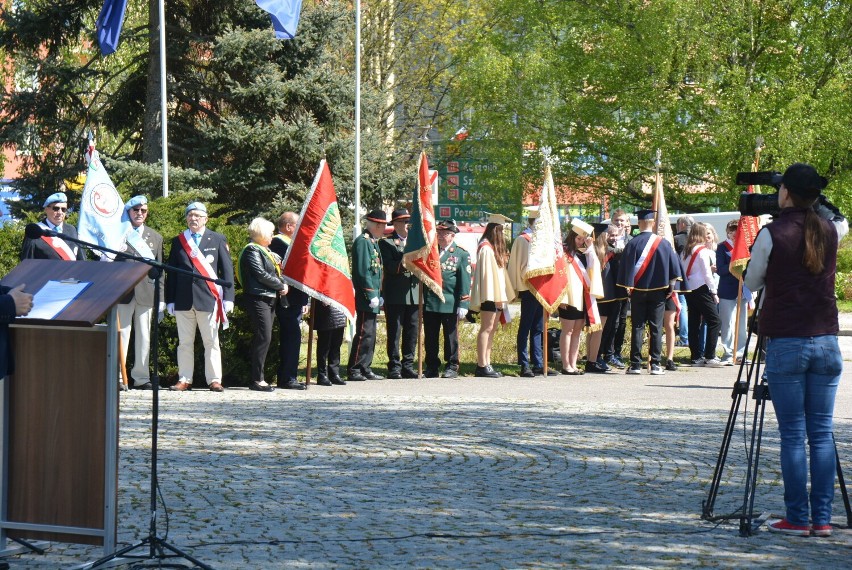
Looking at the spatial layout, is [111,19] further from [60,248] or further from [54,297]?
[54,297]

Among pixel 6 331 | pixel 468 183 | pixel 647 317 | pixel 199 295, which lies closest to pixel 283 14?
pixel 647 317

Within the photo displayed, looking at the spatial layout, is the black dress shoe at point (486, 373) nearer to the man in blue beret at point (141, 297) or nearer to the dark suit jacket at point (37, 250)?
the man in blue beret at point (141, 297)

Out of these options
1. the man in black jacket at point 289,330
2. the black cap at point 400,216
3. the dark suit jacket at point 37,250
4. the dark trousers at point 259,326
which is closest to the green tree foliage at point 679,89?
the black cap at point 400,216

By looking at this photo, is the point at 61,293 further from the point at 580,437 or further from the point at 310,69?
the point at 310,69

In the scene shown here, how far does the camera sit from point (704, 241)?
1830 centimetres

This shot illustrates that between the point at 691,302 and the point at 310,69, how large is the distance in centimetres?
1150

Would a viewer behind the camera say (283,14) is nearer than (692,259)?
No

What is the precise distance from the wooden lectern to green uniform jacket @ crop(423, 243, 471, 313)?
32.6 ft

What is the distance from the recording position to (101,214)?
14.6 m

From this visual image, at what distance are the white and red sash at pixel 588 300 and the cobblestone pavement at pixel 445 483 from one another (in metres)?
3.34

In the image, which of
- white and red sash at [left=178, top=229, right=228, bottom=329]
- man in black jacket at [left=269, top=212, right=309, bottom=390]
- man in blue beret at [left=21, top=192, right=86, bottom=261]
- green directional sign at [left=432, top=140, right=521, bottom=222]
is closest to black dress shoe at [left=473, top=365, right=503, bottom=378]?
A: man in black jacket at [left=269, top=212, right=309, bottom=390]

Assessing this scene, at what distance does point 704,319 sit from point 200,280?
27.0 feet

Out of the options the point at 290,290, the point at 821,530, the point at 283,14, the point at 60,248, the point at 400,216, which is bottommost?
the point at 821,530

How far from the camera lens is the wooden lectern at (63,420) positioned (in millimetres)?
5777
